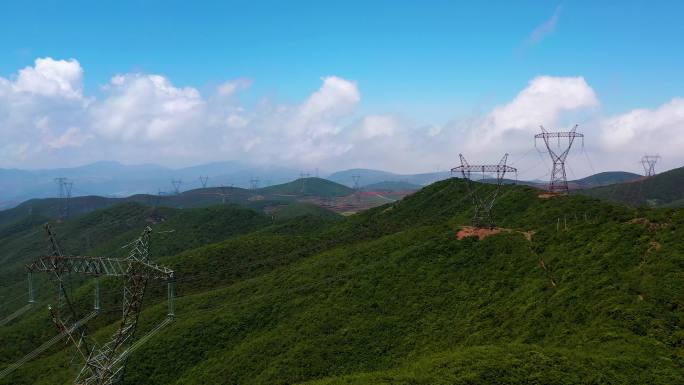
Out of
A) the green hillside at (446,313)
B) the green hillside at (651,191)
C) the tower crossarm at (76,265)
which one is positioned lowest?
the green hillside at (446,313)

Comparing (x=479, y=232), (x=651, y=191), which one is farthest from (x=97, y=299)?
(x=651, y=191)

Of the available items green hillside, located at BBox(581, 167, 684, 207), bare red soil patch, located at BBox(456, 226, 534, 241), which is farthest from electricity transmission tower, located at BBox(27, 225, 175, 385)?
green hillside, located at BBox(581, 167, 684, 207)

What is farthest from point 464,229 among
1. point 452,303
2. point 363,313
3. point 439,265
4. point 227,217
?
point 227,217

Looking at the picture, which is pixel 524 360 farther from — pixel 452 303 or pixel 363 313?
pixel 363 313

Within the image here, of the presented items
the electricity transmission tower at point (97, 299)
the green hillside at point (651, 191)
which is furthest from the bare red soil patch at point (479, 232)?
the green hillside at point (651, 191)

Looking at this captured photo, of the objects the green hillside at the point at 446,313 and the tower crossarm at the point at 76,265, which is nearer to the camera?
the green hillside at the point at 446,313

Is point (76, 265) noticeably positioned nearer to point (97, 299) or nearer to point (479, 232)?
point (97, 299)

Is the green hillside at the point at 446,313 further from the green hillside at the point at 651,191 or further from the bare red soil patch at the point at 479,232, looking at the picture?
the green hillside at the point at 651,191

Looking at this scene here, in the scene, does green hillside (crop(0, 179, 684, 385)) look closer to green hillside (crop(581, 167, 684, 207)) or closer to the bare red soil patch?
the bare red soil patch
